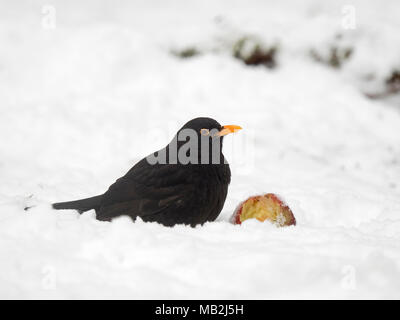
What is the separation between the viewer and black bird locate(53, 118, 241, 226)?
364 cm

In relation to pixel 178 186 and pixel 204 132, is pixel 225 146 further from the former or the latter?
pixel 178 186

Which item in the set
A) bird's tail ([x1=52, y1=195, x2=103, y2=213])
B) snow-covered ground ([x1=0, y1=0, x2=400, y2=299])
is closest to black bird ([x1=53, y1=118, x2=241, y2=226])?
bird's tail ([x1=52, y1=195, x2=103, y2=213])

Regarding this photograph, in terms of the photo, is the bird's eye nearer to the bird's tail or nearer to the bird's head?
the bird's head

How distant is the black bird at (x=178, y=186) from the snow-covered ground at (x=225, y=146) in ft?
1.15

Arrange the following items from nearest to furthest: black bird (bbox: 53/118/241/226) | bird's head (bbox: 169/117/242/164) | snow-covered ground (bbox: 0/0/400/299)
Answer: snow-covered ground (bbox: 0/0/400/299) < black bird (bbox: 53/118/241/226) < bird's head (bbox: 169/117/242/164)

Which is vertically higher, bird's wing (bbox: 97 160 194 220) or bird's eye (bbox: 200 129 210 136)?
bird's eye (bbox: 200 129 210 136)

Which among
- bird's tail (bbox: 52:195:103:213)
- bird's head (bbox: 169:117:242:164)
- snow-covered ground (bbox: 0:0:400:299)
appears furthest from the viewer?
bird's tail (bbox: 52:195:103:213)

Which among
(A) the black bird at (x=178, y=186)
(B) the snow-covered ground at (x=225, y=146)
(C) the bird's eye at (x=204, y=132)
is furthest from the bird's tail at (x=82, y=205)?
(C) the bird's eye at (x=204, y=132)

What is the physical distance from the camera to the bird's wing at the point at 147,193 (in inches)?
145

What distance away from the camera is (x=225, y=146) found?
6.92 meters

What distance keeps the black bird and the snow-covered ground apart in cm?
35

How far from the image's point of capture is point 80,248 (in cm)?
265
